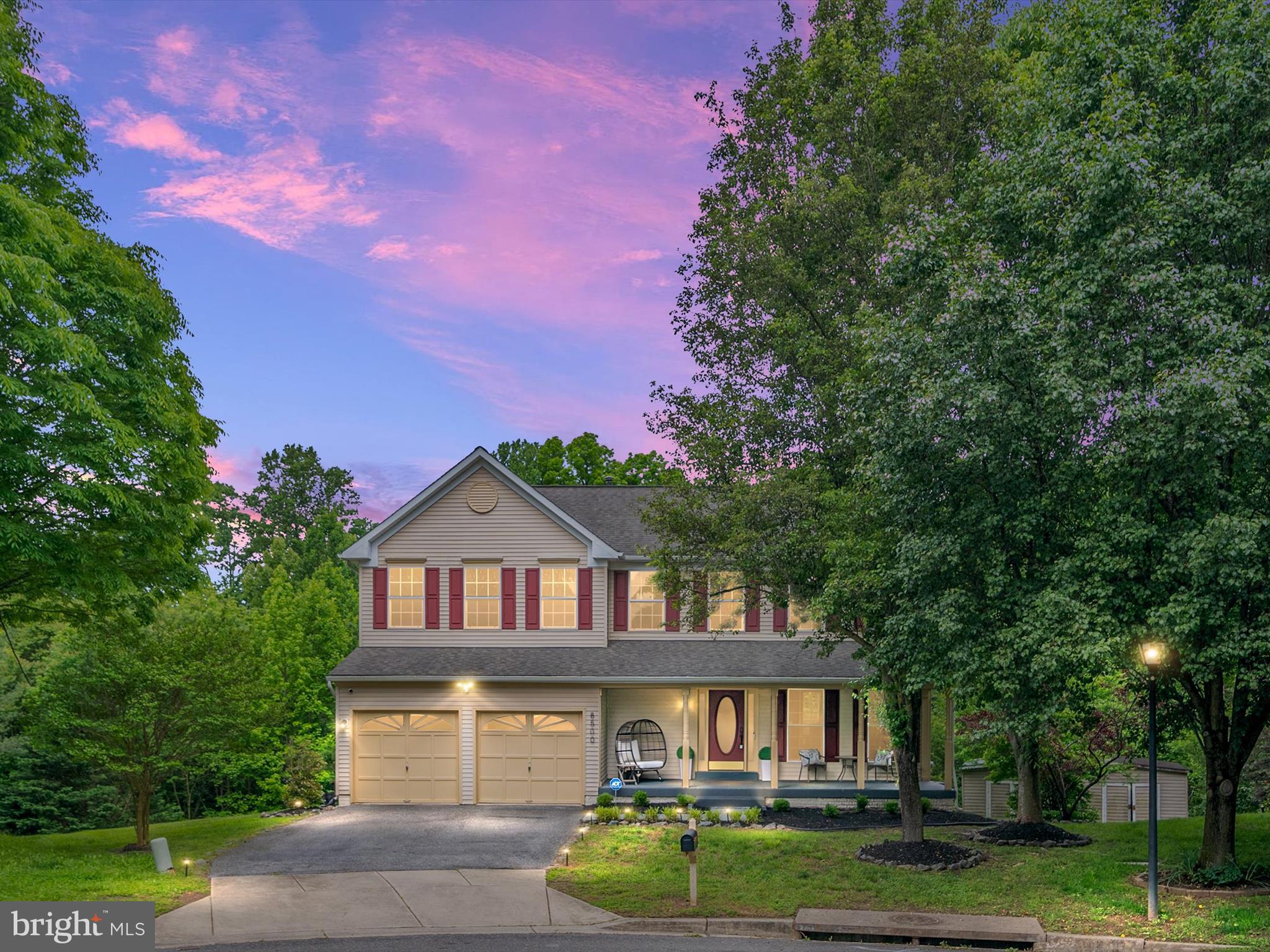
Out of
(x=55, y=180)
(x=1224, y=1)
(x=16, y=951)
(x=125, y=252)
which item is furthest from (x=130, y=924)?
(x=1224, y=1)

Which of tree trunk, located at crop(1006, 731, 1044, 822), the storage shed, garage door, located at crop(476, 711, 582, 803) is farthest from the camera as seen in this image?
the storage shed

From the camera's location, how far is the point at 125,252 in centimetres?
1859

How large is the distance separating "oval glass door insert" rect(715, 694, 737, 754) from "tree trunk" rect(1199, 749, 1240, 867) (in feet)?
42.6

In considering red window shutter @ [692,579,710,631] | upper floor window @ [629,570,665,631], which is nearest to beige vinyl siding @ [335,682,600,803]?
upper floor window @ [629,570,665,631]

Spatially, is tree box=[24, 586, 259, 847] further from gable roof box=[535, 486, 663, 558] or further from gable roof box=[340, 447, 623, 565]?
gable roof box=[535, 486, 663, 558]

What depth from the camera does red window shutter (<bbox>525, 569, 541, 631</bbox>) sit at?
2609cm

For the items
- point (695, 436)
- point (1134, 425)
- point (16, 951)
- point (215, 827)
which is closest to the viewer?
point (16, 951)

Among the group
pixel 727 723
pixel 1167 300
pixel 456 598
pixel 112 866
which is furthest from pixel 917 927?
pixel 456 598

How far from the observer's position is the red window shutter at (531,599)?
26.1m

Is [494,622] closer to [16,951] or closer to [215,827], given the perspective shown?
[215,827]

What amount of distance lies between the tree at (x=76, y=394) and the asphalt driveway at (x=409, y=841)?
537cm

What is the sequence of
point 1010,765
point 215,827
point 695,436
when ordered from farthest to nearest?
1. point 1010,765
2. point 215,827
3. point 695,436

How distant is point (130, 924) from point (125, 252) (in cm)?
1172

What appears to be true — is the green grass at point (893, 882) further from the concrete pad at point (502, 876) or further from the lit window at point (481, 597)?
the lit window at point (481, 597)
